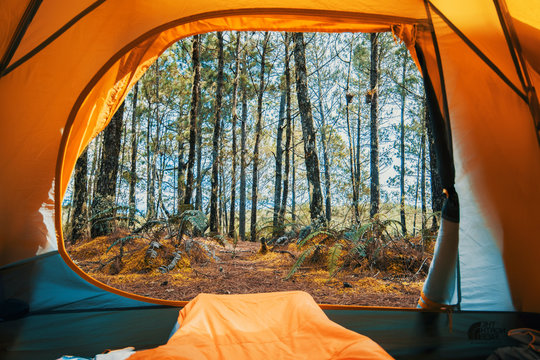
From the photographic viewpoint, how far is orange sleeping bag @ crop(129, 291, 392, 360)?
121 centimetres

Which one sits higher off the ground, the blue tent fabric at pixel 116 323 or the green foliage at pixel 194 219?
the green foliage at pixel 194 219

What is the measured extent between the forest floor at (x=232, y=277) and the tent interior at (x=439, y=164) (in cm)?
62

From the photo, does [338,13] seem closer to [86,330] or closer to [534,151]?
[534,151]

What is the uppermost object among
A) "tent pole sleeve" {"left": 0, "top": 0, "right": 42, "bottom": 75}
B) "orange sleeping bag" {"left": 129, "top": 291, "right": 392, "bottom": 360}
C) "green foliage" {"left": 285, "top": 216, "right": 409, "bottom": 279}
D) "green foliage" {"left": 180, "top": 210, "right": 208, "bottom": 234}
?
"tent pole sleeve" {"left": 0, "top": 0, "right": 42, "bottom": 75}

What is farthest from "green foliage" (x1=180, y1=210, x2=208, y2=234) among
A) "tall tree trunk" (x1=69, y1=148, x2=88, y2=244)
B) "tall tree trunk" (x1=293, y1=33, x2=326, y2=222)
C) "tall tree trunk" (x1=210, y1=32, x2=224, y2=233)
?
"tall tree trunk" (x1=210, y1=32, x2=224, y2=233)

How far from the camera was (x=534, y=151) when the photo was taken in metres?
2.04

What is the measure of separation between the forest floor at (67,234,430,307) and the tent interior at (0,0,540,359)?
0.62m

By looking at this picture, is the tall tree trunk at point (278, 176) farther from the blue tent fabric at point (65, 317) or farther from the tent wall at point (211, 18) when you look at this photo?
the tent wall at point (211, 18)

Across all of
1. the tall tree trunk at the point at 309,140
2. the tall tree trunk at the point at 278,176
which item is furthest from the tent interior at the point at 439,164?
the tall tree trunk at the point at 278,176

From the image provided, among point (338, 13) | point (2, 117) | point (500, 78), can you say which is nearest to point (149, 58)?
point (2, 117)

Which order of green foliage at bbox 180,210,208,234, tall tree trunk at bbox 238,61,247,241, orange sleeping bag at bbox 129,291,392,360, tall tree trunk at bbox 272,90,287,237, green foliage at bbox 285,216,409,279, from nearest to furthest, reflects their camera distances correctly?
1. orange sleeping bag at bbox 129,291,392,360
2. green foliage at bbox 285,216,409,279
3. green foliage at bbox 180,210,208,234
4. tall tree trunk at bbox 272,90,287,237
5. tall tree trunk at bbox 238,61,247,241

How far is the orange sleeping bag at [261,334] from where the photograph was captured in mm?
1215

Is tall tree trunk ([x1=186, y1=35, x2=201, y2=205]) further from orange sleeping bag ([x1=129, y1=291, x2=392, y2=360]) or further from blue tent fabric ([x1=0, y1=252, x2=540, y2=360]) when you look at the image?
orange sleeping bag ([x1=129, y1=291, x2=392, y2=360])

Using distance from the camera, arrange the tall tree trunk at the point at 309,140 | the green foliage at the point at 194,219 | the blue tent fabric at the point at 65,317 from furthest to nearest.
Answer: the tall tree trunk at the point at 309,140
the green foliage at the point at 194,219
the blue tent fabric at the point at 65,317
